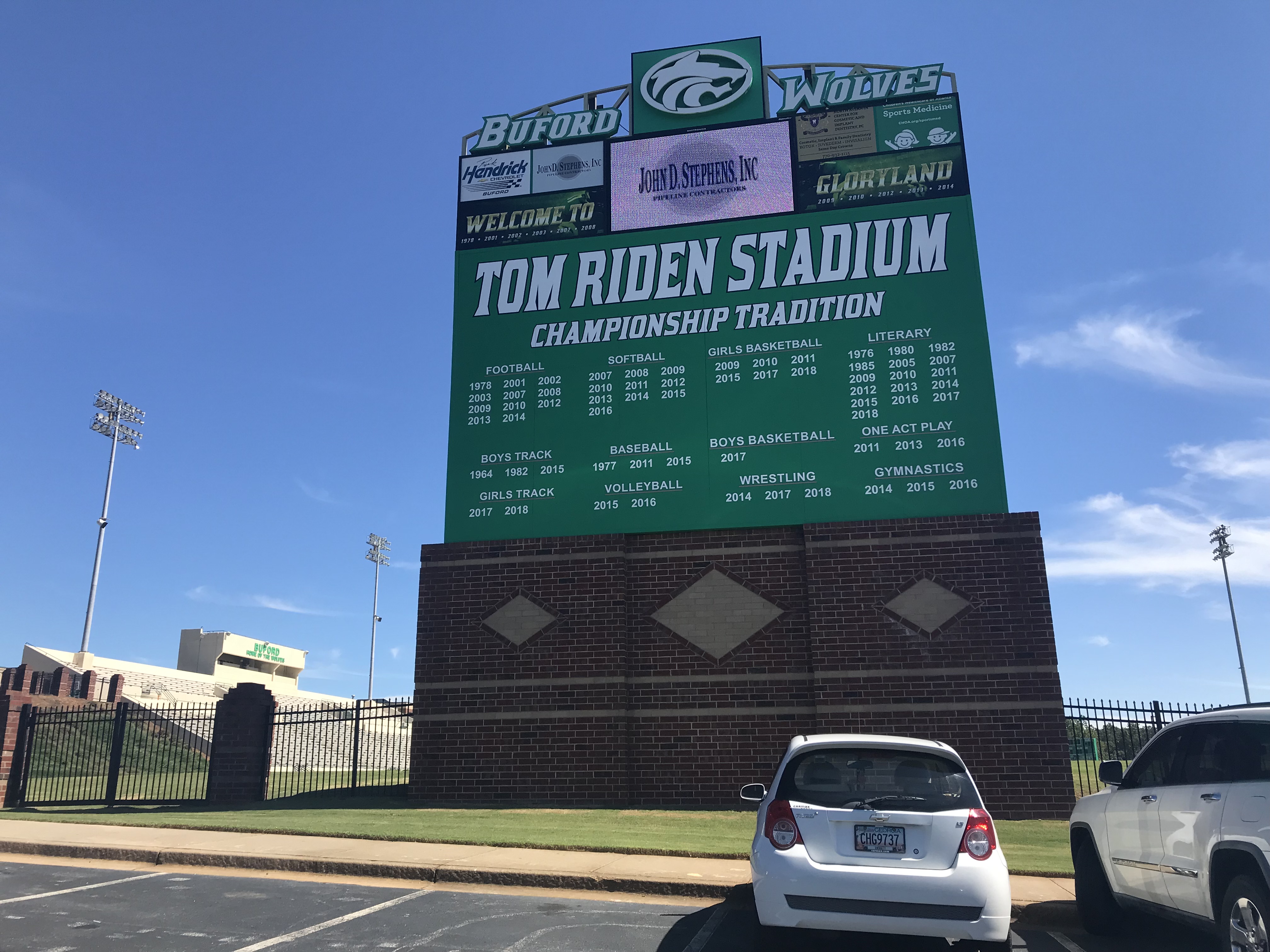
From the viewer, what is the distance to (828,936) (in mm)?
6516

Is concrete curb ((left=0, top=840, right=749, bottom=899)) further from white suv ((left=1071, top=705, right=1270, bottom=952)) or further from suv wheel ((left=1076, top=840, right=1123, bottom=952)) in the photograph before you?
white suv ((left=1071, top=705, right=1270, bottom=952))

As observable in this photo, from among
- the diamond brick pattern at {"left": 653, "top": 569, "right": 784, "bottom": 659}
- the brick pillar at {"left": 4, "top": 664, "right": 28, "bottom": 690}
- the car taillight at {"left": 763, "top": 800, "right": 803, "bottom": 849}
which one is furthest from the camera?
the brick pillar at {"left": 4, "top": 664, "right": 28, "bottom": 690}

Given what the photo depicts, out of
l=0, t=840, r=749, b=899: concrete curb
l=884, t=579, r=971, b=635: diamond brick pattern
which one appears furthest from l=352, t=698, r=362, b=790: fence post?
l=884, t=579, r=971, b=635: diamond brick pattern

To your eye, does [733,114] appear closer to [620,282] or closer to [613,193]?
[613,193]

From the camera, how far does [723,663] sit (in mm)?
15594

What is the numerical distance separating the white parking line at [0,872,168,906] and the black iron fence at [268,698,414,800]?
578 centimetres

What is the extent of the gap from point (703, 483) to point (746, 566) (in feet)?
5.53

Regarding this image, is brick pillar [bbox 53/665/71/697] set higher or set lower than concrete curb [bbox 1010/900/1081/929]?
higher

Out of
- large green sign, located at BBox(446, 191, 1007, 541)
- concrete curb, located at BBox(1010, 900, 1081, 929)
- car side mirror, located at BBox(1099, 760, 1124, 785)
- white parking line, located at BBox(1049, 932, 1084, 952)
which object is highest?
large green sign, located at BBox(446, 191, 1007, 541)

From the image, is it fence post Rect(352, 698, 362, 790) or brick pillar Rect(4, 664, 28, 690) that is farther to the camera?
brick pillar Rect(4, 664, 28, 690)

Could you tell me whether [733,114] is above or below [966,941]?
above

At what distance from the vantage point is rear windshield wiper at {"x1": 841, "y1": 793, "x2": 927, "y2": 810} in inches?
222

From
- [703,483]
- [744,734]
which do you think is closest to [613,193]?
[703,483]

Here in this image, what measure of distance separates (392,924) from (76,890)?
3.81 meters
